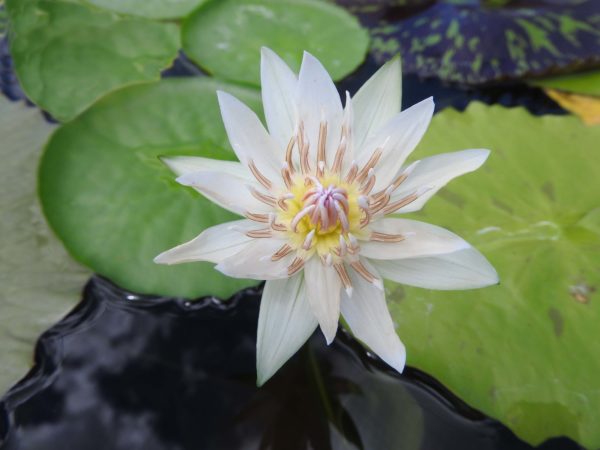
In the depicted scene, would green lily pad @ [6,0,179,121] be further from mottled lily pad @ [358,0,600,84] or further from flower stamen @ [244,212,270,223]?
flower stamen @ [244,212,270,223]

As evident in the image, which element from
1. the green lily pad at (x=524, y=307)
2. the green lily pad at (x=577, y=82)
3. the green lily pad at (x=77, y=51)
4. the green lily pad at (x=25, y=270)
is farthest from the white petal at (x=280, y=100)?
the green lily pad at (x=577, y=82)

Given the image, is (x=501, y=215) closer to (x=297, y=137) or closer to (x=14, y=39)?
(x=297, y=137)

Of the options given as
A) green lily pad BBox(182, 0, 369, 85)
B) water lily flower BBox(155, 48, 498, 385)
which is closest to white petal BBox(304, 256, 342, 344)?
water lily flower BBox(155, 48, 498, 385)

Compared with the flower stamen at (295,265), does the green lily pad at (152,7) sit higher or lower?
higher

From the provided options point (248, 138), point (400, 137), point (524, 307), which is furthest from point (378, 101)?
point (524, 307)

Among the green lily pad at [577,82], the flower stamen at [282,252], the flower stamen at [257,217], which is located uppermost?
the flower stamen at [257,217]

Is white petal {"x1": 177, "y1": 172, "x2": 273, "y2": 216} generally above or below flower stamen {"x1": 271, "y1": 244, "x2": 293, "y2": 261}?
above

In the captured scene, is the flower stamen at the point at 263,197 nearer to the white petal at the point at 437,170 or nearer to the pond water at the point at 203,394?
the white petal at the point at 437,170
